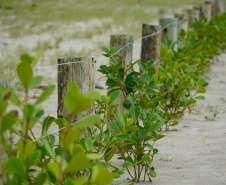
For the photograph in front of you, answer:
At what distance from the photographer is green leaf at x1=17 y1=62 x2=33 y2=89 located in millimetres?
1178

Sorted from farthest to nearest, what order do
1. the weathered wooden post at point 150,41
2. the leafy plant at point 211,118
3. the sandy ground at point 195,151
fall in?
the leafy plant at point 211,118
the weathered wooden post at point 150,41
the sandy ground at point 195,151

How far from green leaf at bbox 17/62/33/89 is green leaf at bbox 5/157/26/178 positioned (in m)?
0.24

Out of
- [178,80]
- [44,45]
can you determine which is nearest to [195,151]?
[178,80]

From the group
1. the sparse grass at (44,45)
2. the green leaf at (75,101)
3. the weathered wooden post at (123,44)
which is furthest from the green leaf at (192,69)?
the sparse grass at (44,45)

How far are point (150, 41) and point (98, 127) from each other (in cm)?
161

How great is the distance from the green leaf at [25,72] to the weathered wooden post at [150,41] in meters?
2.29

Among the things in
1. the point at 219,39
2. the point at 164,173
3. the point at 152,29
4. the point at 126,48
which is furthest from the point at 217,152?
the point at 219,39

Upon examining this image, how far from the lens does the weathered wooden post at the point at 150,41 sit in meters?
3.37

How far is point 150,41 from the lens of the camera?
3.42 meters

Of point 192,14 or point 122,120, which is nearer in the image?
point 122,120

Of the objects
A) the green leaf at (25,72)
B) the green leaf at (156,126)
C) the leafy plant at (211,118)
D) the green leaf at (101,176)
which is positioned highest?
the green leaf at (25,72)

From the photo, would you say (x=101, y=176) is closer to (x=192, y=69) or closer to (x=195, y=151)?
(x=195, y=151)

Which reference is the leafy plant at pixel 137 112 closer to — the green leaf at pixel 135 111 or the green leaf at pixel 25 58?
the green leaf at pixel 135 111

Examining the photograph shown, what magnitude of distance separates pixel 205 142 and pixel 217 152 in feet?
0.74
